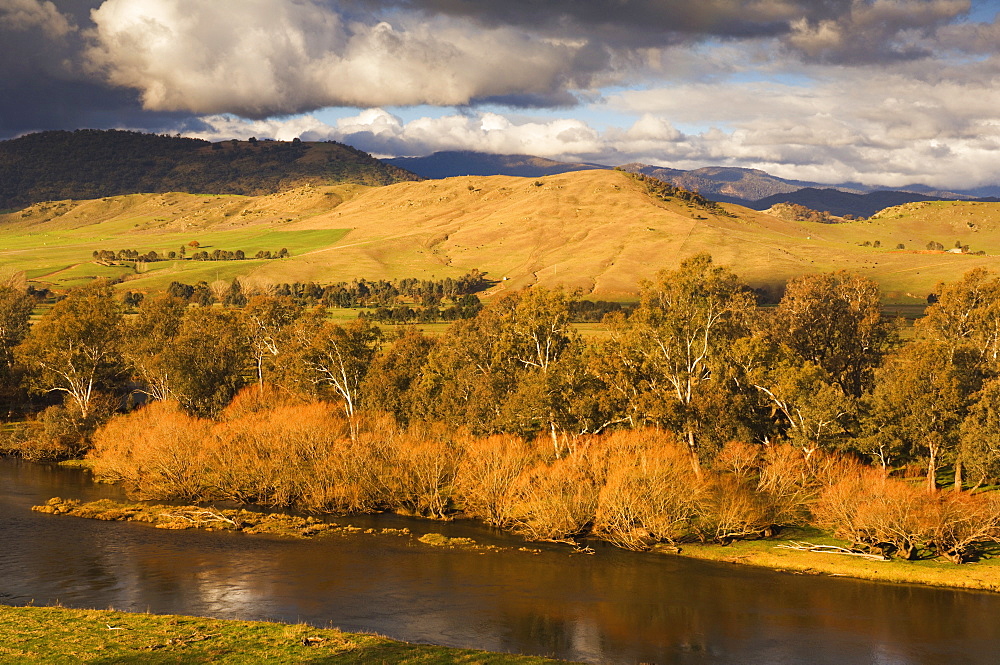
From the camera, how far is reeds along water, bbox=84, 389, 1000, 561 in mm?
68625

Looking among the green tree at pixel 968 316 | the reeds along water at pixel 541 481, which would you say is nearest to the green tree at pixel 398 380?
the reeds along water at pixel 541 481

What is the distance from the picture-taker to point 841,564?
67125 mm

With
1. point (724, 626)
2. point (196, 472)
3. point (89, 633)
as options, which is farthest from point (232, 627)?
point (196, 472)

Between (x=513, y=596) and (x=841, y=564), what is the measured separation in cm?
2877

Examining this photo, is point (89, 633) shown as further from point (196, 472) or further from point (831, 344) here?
point (831, 344)

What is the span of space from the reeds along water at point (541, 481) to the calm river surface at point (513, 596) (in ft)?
16.1

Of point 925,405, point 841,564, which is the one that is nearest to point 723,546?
point 841,564

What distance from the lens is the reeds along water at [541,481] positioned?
68.6m

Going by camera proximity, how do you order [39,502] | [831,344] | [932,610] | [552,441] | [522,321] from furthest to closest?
[831,344] → [522,321] → [552,441] → [39,502] → [932,610]

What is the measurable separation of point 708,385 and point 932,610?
32.7 metres

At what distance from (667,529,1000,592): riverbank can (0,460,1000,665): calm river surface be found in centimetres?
165

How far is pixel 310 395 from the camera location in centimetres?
10375

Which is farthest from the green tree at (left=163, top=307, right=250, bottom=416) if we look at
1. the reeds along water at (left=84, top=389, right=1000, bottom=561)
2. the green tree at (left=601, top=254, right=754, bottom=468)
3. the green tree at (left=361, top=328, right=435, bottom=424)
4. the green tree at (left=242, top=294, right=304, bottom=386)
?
the green tree at (left=601, top=254, right=754, bottom=468)

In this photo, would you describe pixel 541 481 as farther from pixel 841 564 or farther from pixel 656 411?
pixel 841 564
